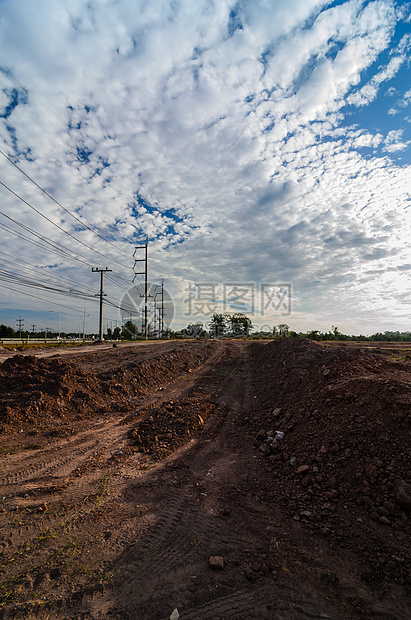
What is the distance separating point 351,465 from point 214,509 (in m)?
2.01

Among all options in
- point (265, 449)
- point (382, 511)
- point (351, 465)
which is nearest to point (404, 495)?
point (382, 511)

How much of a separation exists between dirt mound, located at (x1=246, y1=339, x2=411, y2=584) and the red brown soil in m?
0.02

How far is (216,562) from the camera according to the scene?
2750 millimetres

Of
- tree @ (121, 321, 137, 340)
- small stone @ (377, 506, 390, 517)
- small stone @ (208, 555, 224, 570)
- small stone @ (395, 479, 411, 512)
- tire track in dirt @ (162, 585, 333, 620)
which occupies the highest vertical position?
tree @ (121, 321, 137, 340)

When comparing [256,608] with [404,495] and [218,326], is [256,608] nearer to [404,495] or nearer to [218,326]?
[404,495]

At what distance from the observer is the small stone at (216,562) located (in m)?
2.73

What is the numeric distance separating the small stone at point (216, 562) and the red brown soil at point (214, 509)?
29mm

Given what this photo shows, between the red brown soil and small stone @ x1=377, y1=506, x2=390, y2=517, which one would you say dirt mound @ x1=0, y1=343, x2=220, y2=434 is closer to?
the red brown soil

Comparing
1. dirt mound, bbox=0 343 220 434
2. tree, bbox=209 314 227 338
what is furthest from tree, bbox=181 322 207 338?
dirt mound, bbox=0 343 220 434

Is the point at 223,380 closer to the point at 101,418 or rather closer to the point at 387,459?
the point at 101,418

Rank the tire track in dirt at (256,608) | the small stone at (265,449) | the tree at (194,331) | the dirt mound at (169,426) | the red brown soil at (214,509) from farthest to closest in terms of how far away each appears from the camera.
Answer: the tree at (194,331) < the dirt mound at (169,426) < the small stone at (265,449) < the red brown soil at (214,509) < the tire track in dirt at (256,608)

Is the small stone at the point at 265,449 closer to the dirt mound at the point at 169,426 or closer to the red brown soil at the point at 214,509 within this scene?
the red brown soil at the point at 214,509

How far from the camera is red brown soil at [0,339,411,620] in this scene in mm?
2471

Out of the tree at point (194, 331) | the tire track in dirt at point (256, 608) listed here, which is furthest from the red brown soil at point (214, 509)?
the tree at point (194, 331)
